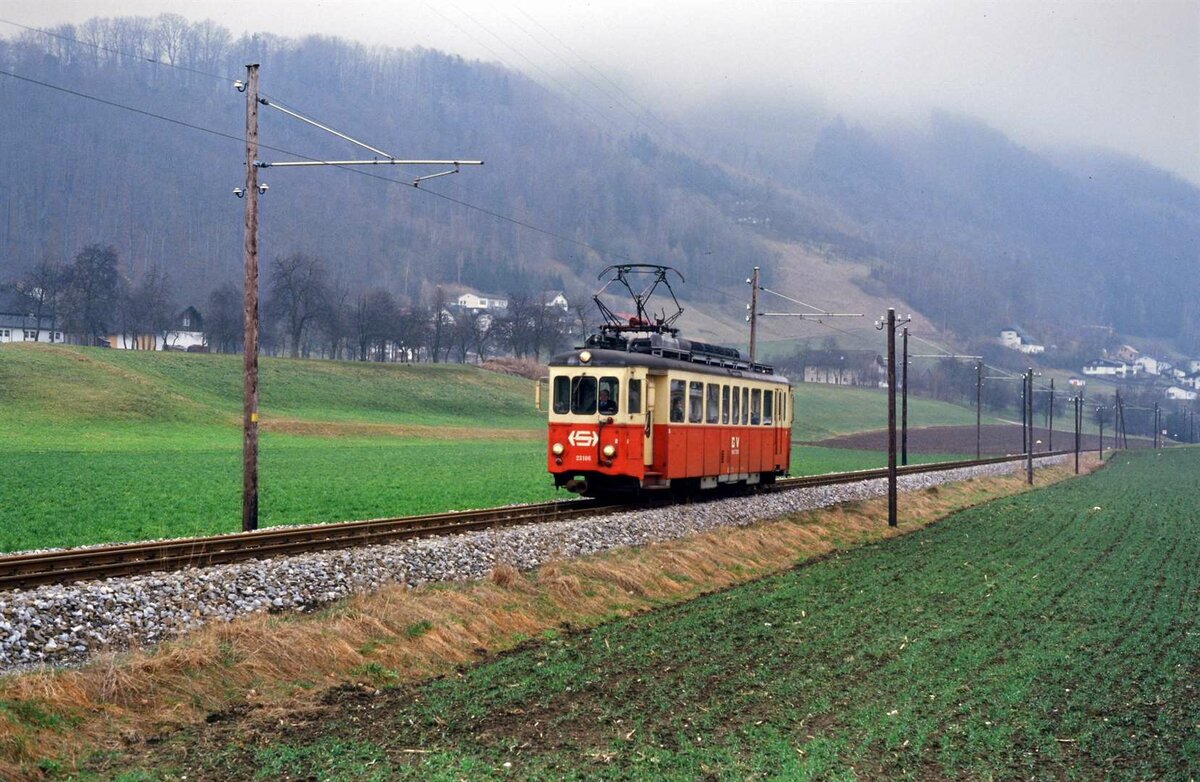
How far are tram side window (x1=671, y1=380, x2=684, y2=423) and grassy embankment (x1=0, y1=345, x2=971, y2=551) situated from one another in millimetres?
6905

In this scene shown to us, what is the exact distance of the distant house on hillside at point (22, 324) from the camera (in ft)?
415

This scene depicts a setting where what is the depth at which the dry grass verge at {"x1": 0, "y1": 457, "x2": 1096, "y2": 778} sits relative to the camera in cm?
1030

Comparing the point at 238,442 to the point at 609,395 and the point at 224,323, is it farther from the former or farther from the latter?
the point at 224,323

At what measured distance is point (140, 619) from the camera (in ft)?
42.9

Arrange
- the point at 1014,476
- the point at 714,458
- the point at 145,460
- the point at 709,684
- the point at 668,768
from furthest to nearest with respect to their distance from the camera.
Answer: the point at 1014,476 → the point at 145,460 → the point at 714,458 → the point at 709,684 → the point at 668,768

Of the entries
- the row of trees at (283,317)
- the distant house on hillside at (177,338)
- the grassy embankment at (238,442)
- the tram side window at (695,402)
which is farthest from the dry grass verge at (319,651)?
the distant house on hillside at (177,338)

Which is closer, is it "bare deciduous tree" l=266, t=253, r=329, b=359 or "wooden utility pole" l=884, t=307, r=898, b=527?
"wooden utility pole" l=884, t=307, r=898, b=527

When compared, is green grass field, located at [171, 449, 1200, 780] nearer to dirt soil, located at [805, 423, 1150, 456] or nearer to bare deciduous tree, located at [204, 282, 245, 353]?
dirt soil, located at [805, 423, 1150, 456]

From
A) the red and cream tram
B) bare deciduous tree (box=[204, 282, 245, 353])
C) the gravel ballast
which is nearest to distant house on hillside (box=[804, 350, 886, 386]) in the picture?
bare deciduous tree (box=[204, 282, 245, 353])

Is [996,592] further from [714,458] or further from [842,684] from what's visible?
[714,458]

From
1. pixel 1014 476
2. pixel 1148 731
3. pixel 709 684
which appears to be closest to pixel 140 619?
pixel 709 684

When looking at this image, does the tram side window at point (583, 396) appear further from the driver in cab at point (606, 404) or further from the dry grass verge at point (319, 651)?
the dry grass verge at point (319, 651)

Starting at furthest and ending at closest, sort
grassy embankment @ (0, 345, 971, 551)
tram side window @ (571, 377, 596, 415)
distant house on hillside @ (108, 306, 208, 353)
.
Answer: distant house on hillside @ (108, 306, 208, 353), grassy embankment @ (0, 345, 971, 551), tram side window @ (571, 377, 596, 415)

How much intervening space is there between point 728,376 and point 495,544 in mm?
12780
